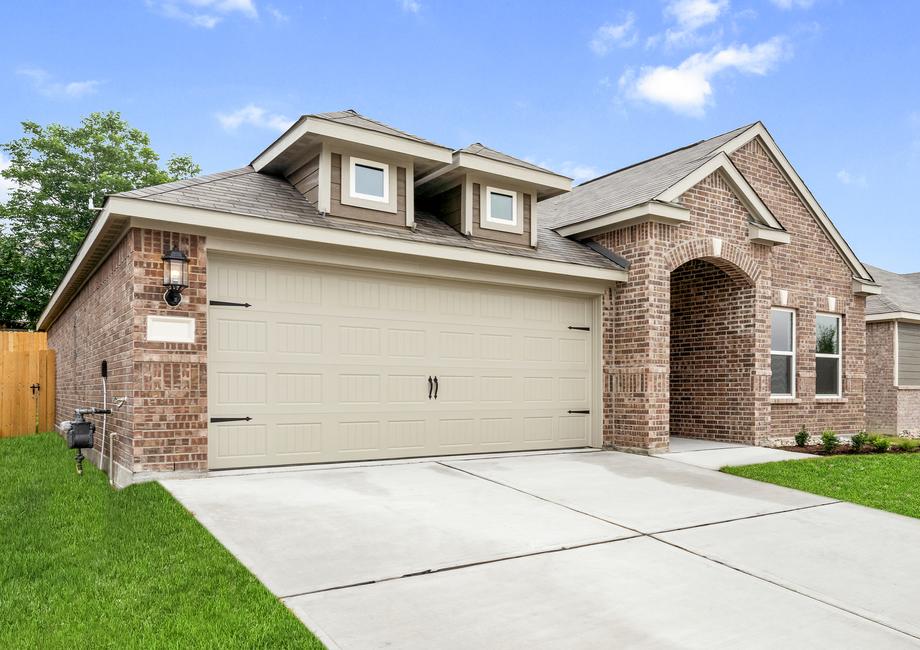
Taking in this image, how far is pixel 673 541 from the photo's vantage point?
553cm

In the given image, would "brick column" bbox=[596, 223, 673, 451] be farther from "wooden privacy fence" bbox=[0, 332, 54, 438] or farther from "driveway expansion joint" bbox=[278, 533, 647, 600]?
"wooden privacy fence" bbox=[0, 332, 54, 438]

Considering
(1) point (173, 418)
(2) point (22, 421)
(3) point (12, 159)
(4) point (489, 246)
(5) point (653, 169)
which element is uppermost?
(3) point (12, 159)

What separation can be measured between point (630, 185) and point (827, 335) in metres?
5.45

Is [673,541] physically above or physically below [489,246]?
below

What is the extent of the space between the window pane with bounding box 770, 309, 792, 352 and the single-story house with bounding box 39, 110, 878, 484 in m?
0.04

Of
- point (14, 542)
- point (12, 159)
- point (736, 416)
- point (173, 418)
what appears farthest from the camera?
point (12, 159)

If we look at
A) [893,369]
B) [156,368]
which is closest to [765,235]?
[893,369]

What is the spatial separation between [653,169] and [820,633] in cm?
1045

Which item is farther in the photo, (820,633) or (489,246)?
(489,246)

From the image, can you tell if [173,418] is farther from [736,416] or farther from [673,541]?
[736,416]

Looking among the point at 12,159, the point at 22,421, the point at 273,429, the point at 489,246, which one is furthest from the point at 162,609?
the point at 12,159

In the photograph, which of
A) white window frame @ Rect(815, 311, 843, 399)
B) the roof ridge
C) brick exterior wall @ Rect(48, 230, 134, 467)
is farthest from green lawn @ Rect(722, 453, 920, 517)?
brick exterior wall @ Rect(48, 230, 134, 467)

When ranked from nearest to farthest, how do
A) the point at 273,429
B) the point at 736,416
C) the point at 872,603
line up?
the point at 872,603
the point at 273,429
the point at 736,416

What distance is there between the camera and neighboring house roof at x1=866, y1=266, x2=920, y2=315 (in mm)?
16500
